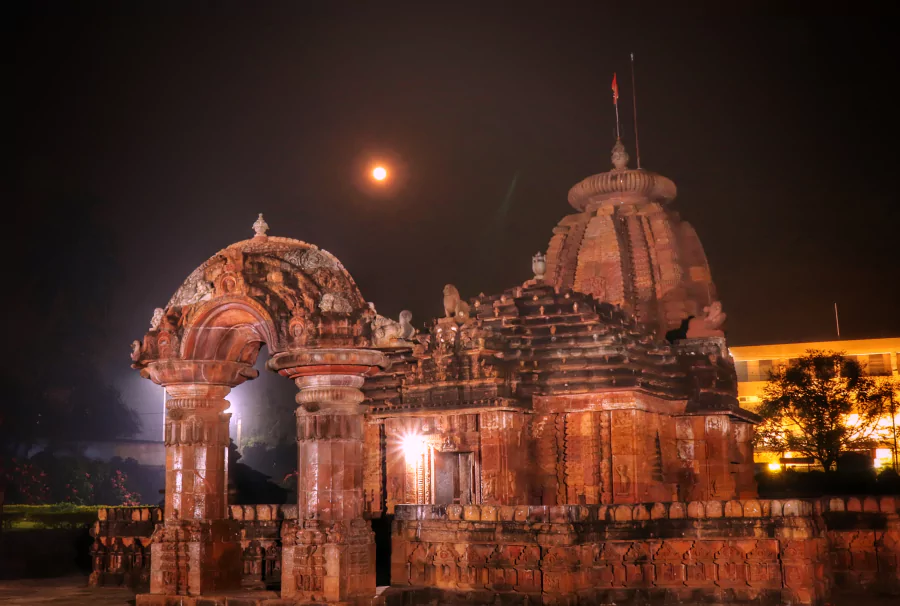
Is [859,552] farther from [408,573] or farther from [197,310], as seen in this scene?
[197,310]

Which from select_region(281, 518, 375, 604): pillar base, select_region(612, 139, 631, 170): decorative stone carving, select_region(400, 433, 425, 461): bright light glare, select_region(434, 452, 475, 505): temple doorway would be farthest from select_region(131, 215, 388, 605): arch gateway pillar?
select_region(612, 139, 631, 170): decorative stone carving

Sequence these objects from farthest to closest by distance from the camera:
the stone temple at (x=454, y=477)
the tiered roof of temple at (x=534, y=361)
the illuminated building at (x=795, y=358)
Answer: the illuminated building at (x=795, y=358) < the tiered roof of temple at (x=534, y=361) < the stone temple at (x=454, y=477)

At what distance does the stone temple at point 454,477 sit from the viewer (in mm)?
13961

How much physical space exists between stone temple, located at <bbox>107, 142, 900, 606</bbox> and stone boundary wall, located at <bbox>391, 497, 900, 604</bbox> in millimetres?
28

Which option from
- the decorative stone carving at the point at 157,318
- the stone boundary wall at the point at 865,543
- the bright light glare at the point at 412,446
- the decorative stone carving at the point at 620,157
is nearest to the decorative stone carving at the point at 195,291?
the decorative stone carving at the point at 157,318

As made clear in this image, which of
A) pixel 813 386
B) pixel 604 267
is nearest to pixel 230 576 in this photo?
pixel 604 267

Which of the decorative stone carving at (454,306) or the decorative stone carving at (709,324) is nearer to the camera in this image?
the decorative stone carving at (454,306)

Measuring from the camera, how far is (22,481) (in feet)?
129

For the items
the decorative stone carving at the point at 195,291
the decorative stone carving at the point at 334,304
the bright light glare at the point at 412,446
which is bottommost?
the bright light glare at the point at 412,446

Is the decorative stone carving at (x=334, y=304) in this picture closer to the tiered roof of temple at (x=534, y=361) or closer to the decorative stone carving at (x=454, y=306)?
the tiered roof of temple at (x=534, y=361)

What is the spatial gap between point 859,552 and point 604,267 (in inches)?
741

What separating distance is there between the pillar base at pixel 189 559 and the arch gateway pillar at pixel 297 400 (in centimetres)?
2

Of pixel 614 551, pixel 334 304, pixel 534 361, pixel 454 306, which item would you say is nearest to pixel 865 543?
pixel 614 551

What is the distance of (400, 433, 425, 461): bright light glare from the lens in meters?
24.9
